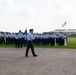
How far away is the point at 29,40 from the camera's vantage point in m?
19.2

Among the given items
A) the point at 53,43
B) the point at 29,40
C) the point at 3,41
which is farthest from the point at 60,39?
the point at 29,40

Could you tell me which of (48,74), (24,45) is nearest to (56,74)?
(48,74)

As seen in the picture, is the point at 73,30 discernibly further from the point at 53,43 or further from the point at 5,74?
the point at 5,74

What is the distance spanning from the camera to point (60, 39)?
34156 millimetres

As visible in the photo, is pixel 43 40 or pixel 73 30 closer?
pixel 43 40

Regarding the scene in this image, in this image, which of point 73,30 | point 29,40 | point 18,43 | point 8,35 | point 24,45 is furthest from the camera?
point 73,30

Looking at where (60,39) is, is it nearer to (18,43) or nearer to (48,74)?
(18,43)

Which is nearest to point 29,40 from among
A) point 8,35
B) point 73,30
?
point 8,35

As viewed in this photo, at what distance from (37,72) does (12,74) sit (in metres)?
1.13

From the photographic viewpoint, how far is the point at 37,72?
11.4 m

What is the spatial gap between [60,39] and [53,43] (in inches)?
38.4

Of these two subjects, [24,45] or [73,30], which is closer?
[24,45]

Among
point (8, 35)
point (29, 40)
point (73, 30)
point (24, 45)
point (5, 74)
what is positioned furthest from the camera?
point (73, 30)

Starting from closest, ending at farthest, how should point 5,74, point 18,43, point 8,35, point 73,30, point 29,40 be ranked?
point 5,74
point 29,40
point 18,43
point 8,35
point 73,30
